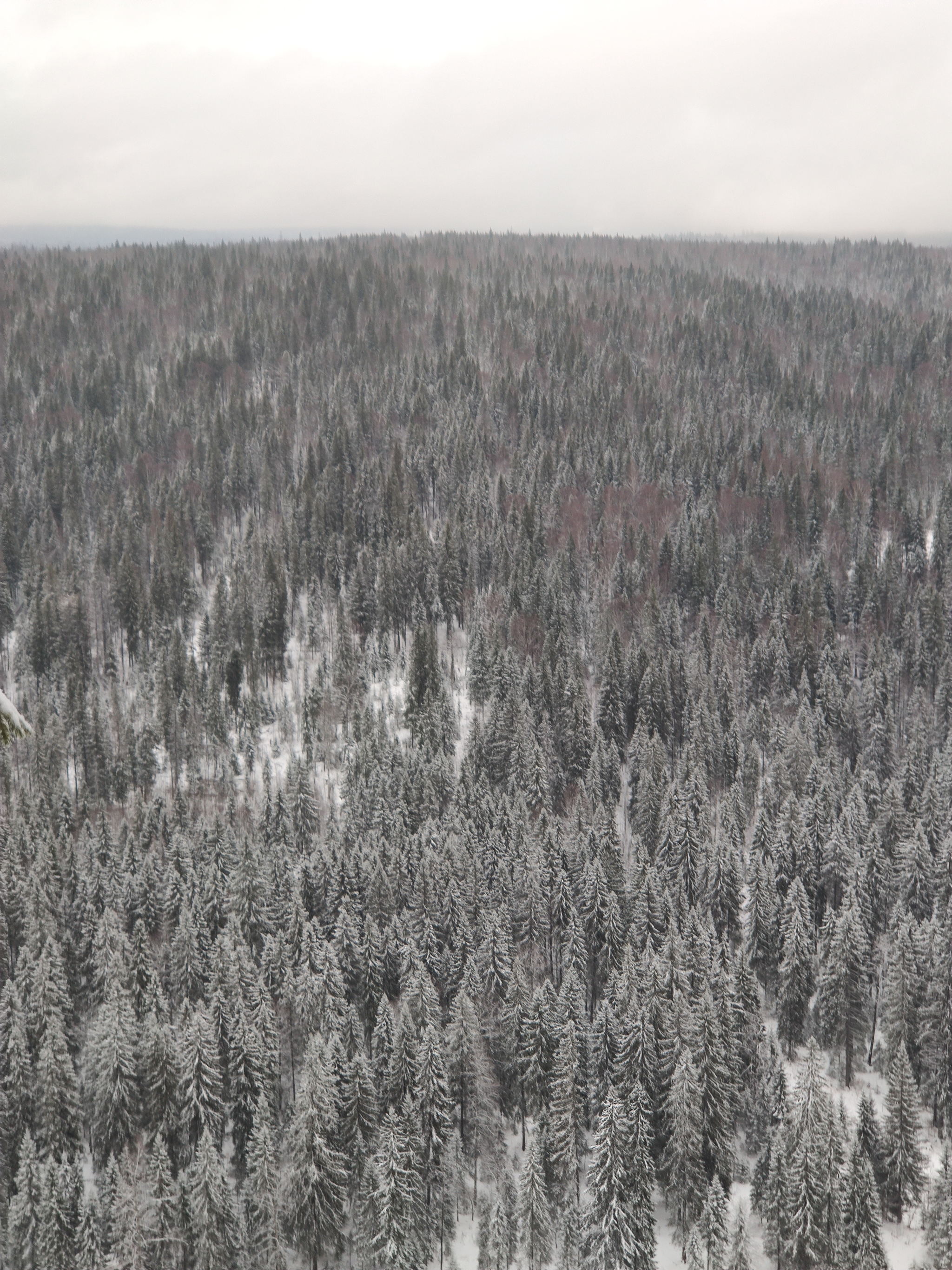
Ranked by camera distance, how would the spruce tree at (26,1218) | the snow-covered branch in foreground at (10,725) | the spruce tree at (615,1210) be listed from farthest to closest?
the spruce tree at (615,1210) < the spruce tree at (26,1218) < the snow-covered branch in foreground at (10,725)

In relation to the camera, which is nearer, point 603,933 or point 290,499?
point 603,933

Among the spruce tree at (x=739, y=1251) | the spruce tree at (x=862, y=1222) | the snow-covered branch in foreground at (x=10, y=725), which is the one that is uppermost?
the snow-covered branch in foreground at (x=10, y=725)

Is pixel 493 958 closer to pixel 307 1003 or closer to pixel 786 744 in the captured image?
pixel 307 1003

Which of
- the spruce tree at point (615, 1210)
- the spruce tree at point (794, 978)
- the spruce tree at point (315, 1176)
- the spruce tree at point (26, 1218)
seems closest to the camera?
the spruce tree at point (26, 1218)

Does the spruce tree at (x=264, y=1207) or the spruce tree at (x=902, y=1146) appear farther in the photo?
the spruce tree at (x=902, y=1146)

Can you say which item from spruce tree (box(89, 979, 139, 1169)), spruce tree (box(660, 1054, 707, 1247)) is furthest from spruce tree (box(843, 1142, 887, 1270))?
spruce tree (box(89, 979, 139, 1169))

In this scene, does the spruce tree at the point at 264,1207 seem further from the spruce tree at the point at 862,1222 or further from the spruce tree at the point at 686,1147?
the spruce tree at the point at 862,1222

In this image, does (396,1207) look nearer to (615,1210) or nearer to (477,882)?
(615,1210)

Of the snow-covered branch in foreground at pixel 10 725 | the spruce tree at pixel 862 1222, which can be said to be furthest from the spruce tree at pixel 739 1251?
the snow-covered branch in foreground at pixel 10 725

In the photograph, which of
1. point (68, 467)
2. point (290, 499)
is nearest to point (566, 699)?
point (290, 499)
